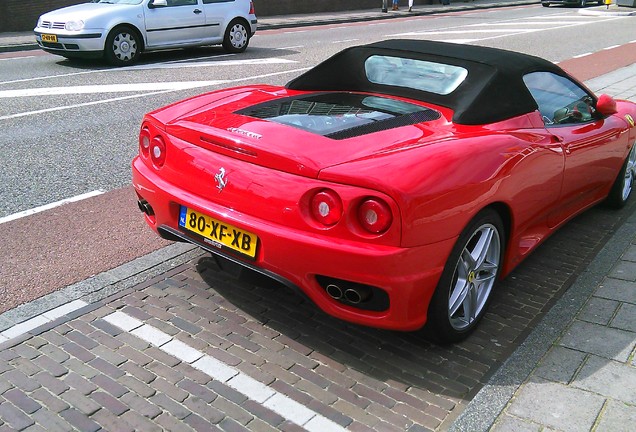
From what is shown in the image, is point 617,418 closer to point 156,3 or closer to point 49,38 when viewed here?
point 49,38

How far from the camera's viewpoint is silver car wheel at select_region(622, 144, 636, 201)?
17.7ft

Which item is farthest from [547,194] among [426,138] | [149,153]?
[149,153]

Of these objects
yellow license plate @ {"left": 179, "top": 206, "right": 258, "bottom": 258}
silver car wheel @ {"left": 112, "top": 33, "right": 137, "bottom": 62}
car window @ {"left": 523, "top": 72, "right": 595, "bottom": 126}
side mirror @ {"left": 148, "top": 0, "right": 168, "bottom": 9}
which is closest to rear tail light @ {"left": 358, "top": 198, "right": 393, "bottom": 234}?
yellow license plate @ {"left": 179, "top": 206, "right": 258, "bottom": 258}

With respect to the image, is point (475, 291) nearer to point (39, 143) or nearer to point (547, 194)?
point (547, 194)

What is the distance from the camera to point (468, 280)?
3461 mm

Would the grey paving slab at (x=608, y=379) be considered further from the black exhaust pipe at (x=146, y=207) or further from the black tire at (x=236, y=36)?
the black tire at (x=236, y=36)

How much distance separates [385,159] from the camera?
3.10 meters

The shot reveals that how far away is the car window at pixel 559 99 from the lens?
168 inches

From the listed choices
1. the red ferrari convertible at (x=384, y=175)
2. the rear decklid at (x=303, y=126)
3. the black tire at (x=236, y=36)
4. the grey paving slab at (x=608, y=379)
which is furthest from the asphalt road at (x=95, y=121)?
the grey paving slab at (x=608, y=379)

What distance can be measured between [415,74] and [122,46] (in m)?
9.53

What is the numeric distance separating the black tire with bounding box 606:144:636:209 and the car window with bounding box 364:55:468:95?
6.38 ft

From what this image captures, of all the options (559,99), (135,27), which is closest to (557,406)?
(559,99)

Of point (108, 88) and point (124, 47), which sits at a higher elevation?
point (124, 47)

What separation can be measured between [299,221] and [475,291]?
1.07 meters
